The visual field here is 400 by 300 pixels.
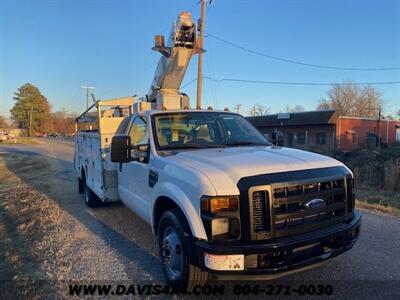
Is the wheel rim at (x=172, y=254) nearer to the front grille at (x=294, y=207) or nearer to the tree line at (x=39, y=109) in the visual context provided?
the front grille at (x=294, y=207)

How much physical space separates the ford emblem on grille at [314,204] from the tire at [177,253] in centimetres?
115

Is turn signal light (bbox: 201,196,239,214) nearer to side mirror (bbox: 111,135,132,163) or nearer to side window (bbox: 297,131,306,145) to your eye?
side mirror (bbox: 111,135,132,163)

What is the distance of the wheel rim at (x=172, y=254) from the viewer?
143 inches

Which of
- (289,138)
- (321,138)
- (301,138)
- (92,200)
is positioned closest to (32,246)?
(92,200)

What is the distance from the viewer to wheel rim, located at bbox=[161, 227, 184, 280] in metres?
3.62

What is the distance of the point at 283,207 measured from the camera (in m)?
3.17

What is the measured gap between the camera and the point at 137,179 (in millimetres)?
4988

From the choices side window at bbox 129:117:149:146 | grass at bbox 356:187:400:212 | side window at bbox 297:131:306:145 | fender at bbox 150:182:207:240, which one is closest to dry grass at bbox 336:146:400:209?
grass at bbox 356:187:400:212

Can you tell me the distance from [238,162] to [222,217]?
61 cm

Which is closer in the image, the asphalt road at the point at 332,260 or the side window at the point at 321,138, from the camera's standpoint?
the asphalt road at the point at 332,260

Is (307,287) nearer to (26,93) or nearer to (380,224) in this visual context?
(380,224)

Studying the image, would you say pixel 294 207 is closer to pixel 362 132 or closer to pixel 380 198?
pixel 380 198

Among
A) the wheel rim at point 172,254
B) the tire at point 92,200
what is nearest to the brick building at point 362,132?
the tire at point 92,200

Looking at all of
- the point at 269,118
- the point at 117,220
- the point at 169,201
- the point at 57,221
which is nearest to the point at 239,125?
the point at 169,201
